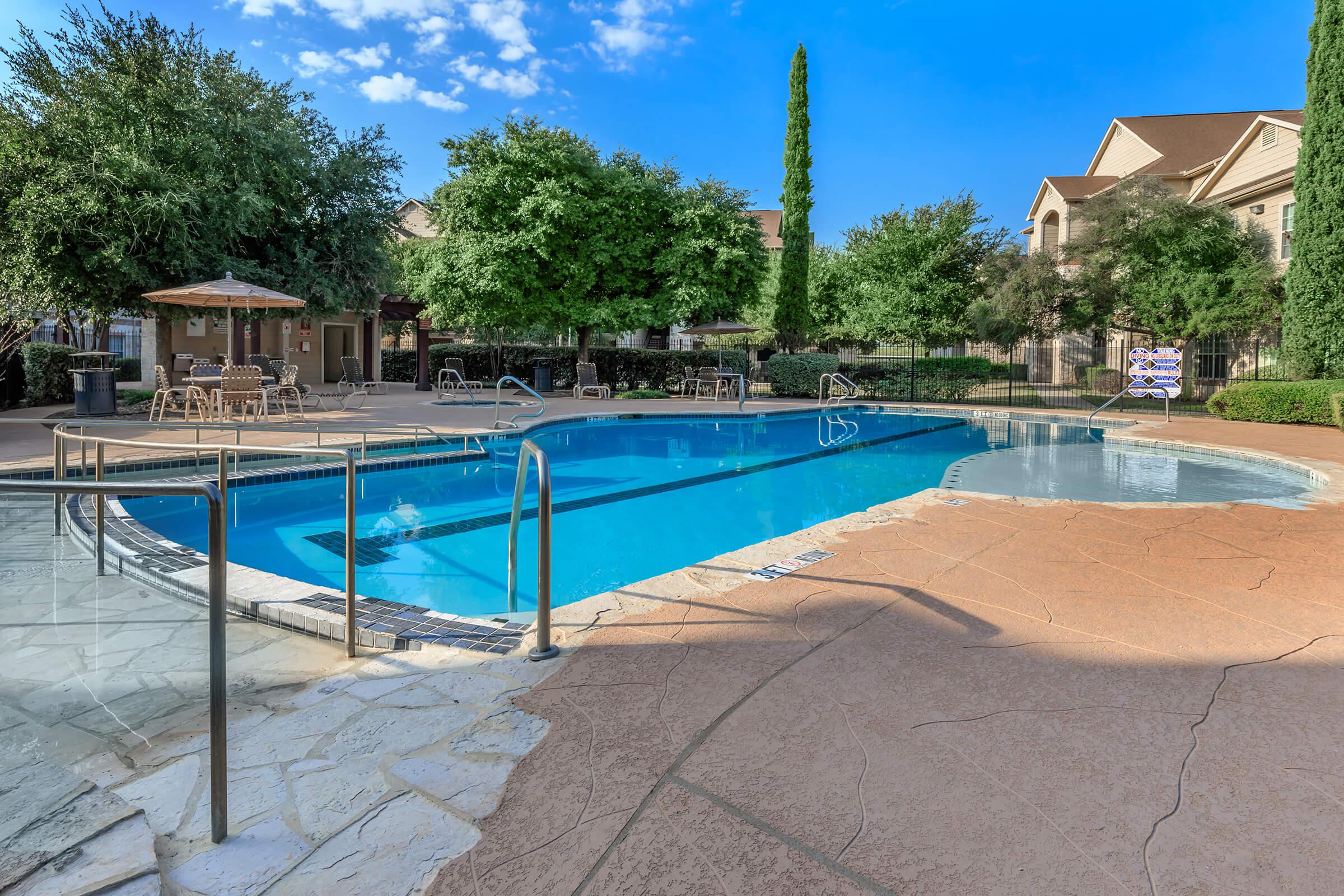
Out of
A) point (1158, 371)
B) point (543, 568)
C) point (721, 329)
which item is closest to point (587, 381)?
point (721, 329)

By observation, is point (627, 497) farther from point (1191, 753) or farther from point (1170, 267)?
point (1170, 267)

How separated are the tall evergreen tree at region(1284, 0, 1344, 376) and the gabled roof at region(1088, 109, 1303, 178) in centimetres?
904

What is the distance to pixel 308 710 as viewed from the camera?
8.49 feet

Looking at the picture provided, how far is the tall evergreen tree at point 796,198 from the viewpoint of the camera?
22219mm

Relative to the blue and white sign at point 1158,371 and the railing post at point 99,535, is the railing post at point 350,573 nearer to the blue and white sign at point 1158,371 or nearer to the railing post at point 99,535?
the railing post at point 99,535

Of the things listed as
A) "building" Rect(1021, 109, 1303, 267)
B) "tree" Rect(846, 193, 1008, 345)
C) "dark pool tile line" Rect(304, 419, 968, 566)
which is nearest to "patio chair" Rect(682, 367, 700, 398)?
"tree" Rect(846, 193, 1008, 345)

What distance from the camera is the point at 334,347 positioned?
2433 cm

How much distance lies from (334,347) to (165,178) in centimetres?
1141

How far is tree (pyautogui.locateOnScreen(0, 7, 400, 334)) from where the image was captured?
12688 mm

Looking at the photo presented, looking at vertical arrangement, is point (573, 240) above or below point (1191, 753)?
above

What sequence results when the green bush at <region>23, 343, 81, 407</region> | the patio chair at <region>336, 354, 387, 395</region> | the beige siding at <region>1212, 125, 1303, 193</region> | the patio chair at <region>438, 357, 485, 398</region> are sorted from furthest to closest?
the patio chair at <region>438, 357, 485, 398</region> → the beige siding at <region>1212, 125, 1303, 193</region> → the patio chair at <region>336, 354, 387, 395</region> → the green bush at <region>23, 343, 81, 407</region>

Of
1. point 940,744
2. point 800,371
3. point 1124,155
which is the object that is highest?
point 1124,155

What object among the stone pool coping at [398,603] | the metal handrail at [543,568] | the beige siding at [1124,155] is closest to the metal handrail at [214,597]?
the stone pool coping at [398,603]

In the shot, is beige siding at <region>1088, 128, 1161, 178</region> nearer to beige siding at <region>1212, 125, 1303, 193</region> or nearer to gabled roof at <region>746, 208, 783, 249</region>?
beige siding at <region>1212, 125, 1303, 193</region>
